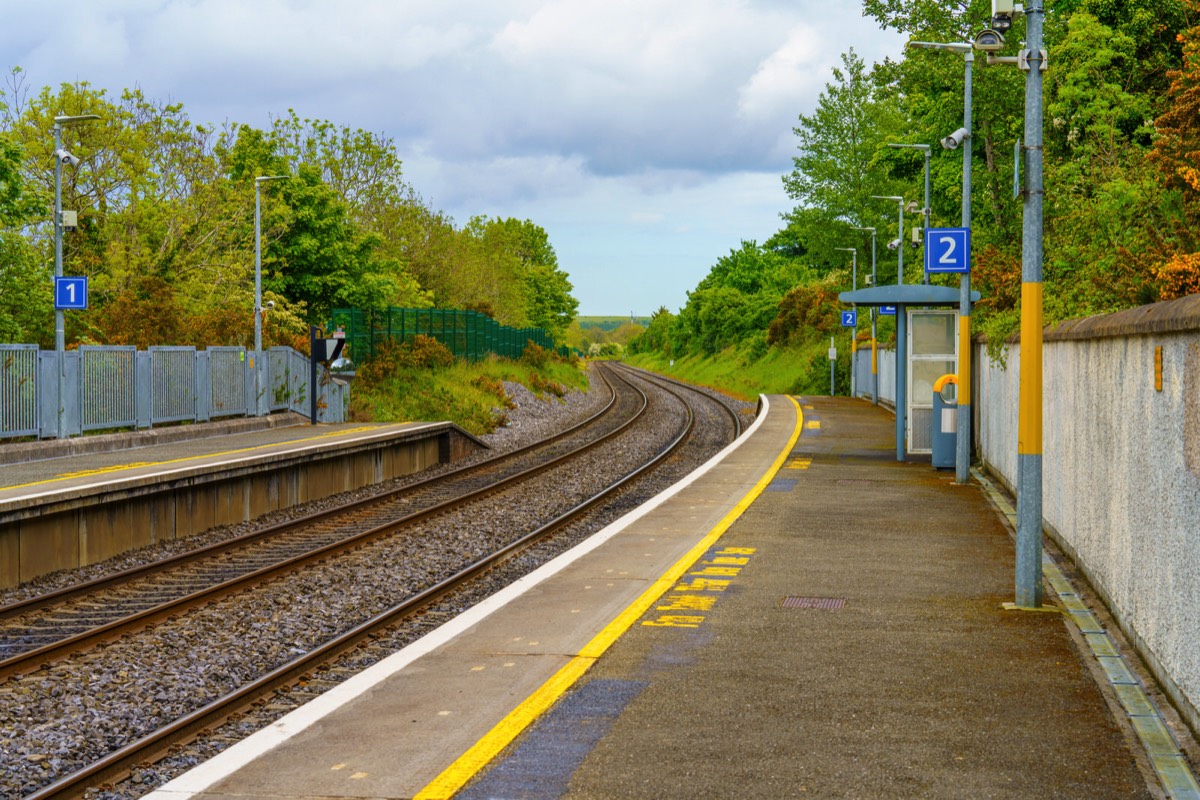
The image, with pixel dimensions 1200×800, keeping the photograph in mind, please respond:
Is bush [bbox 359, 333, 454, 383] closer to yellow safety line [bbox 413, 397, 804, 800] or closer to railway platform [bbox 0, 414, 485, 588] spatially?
railway platform [bbox 0, 414, 485, 588]

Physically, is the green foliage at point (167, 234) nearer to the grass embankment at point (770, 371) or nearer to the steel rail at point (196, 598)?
the steel rail at point (196, 598)

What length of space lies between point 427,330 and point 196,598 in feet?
105

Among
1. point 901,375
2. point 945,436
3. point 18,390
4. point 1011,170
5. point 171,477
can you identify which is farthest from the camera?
point 1011,170

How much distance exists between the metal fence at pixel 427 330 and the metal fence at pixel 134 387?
6.77 m

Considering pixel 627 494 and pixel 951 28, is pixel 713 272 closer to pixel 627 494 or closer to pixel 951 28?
pixel 951 28

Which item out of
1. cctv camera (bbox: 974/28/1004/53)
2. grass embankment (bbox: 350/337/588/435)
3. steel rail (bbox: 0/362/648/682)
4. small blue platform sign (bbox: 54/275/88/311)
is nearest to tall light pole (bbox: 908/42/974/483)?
cctv camera (bbox: 974/28/1004/53)

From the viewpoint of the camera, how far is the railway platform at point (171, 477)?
14.6 meters

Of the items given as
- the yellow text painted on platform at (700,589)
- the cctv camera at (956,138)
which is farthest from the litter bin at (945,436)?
the yellow text painted on platform at (700,589)

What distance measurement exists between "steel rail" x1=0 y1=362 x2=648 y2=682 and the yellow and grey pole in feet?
24.5

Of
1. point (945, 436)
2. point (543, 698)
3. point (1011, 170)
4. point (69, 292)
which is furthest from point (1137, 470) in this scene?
point (1011, 170)

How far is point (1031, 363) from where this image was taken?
1001cm

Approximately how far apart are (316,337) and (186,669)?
22238mm

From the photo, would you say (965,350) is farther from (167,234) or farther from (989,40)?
(167,234)

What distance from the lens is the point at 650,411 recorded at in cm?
4688
